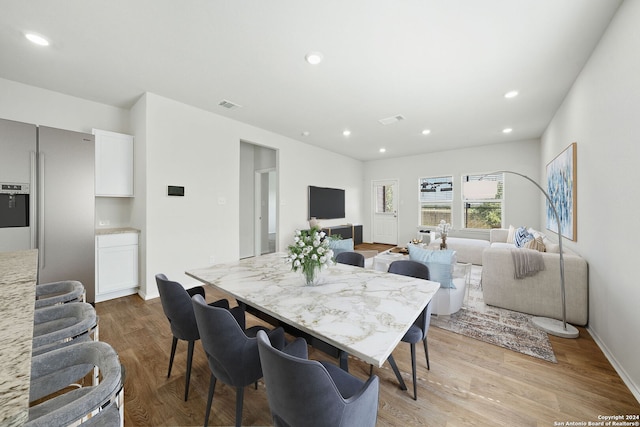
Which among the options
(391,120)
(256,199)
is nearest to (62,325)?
(391,120)

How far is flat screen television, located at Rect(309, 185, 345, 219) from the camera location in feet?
19.4

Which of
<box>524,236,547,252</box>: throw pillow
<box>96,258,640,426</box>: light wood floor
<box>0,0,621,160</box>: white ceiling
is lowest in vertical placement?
<box>96,258,640,426</box>: light wood floor

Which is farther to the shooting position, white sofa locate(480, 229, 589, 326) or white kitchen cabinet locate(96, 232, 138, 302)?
white kitchen cabinet locate(96, 232, 138, 302)

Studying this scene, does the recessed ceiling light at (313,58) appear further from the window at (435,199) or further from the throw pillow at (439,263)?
the window at (435,199)

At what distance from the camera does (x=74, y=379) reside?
Result: 877mm

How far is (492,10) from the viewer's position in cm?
188

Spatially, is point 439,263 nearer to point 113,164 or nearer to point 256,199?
point 113,164

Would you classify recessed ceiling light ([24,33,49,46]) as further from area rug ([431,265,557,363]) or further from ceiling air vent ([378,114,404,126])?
area rug ([431,265,557,363])

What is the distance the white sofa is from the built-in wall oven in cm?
518

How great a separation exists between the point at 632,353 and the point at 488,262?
1364mm

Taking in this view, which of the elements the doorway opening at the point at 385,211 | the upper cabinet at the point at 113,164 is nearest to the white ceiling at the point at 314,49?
the upper cabinet at the point at 113,164

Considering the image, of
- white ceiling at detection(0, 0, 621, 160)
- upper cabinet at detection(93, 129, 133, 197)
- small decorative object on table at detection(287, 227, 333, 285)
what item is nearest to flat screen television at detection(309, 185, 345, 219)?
white ceiling at detection(0, 0, 621, 160)

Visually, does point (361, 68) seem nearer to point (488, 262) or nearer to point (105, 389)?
point (488, 262)

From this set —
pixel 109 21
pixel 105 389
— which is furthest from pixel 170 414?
pixel 109 21
